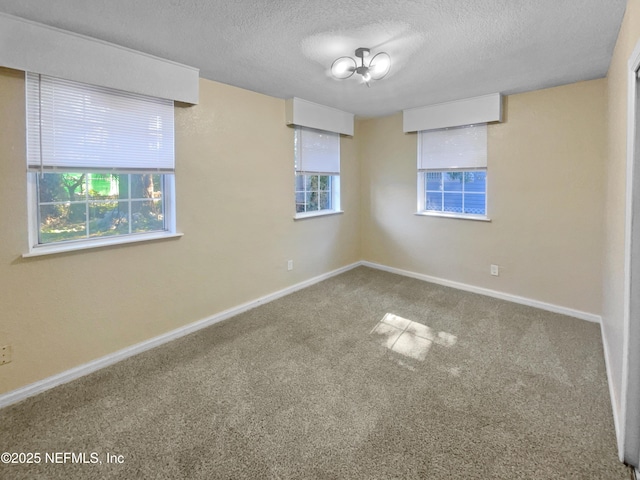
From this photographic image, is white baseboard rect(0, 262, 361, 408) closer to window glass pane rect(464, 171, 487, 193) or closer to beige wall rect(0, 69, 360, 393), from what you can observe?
beige wall rect(0, 69, 360, 393)

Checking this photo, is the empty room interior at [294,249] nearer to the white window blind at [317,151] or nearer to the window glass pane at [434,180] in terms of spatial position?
the white window blind at [317,151]

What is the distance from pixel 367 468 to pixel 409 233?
3378 millimetres

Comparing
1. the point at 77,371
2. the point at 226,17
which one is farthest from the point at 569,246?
the point at 77,371

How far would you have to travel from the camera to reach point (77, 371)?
7.40 feet

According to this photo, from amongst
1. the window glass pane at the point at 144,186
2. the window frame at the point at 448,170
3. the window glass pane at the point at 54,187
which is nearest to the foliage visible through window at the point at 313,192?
the window frame at the point at 448,170

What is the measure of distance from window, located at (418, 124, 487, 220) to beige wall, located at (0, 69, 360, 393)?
4.90 ft

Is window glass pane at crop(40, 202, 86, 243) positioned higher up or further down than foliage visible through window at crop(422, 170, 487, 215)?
further down

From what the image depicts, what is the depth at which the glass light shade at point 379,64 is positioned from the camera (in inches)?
89.6

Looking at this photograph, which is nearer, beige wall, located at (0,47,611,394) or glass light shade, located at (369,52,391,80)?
beige wall, located at (0,47,611,394)

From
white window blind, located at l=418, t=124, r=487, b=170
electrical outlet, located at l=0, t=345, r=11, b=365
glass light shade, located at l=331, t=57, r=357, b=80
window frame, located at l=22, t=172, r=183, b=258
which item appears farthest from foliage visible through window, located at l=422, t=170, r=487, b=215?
electrical outlet, located at l=0, t=345, r=11, b=365

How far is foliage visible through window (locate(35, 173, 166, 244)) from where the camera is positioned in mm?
2201

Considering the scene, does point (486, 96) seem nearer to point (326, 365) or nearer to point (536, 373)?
point (536, 373)

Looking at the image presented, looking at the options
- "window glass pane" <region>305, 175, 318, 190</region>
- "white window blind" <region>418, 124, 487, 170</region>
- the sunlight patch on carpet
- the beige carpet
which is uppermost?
"white window blind" <region>418, 124, 487, 170</region>

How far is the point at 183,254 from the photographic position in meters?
2.86
